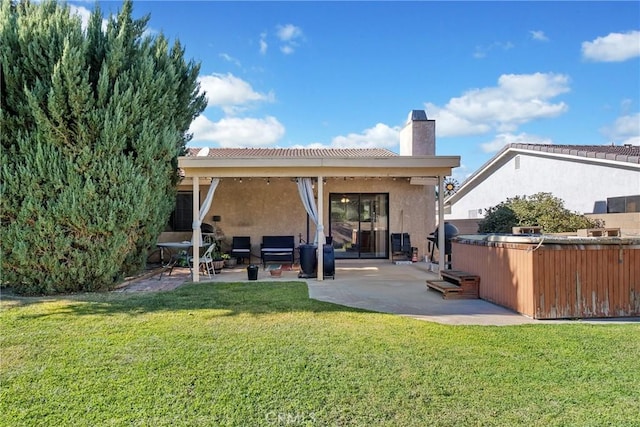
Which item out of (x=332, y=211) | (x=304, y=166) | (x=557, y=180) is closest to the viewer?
(x=304, y=166)

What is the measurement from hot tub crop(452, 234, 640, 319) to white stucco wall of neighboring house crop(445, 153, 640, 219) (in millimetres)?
6410

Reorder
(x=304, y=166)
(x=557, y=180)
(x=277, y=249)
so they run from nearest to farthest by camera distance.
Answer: (x=304, y=166)
(x=277, y=249)
(x=557, y=180)

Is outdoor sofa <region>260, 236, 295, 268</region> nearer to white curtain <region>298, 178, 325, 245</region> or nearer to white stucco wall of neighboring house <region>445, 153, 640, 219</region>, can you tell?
white curtain <region>298, 178, 325, 245</region>

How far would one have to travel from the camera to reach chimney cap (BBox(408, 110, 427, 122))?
13148mm

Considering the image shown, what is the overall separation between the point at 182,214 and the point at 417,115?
872cm

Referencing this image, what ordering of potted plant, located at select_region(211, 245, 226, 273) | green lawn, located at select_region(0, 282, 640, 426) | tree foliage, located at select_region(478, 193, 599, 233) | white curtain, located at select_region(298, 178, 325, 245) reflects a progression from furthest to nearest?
potted plant, located at select_region(211, 245, 226, 273)
tree foliage, located at select_region(478, 193, 599, 233)
white curtain, located at select_region(298, 178, 325, 245)
green lawn, located at select_region(0, 282, 640, 426)

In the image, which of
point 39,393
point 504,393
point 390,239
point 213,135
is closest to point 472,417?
point 504,393

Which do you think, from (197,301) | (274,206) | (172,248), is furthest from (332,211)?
(197,301)

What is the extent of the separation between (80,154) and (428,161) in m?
6.96

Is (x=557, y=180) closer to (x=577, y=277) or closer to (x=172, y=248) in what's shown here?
(x=577, y=277)

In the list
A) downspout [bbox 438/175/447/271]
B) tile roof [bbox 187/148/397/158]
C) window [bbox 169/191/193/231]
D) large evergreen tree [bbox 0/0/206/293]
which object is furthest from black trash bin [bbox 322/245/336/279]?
tile roof [bbox 187/148/397/158]

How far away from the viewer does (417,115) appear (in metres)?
13.3

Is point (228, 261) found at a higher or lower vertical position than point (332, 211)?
lower

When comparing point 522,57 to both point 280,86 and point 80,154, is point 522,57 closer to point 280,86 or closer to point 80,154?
point 280,86
